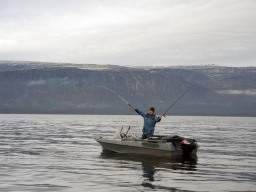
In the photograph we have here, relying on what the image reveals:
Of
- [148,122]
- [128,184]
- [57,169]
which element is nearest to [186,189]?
[128,184]

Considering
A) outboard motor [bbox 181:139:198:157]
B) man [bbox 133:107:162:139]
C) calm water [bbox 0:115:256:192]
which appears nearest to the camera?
calm water [bbox 0:115:256:192]

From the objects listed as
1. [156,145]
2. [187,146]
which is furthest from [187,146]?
[156,145]

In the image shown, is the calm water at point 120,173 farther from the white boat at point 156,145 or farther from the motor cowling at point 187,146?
the motor cowling at point 187,146

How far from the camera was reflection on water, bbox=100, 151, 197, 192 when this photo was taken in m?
19.0

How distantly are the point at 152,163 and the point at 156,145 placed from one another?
4.53 ft

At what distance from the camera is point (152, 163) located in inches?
851

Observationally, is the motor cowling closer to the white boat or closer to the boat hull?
the white boat

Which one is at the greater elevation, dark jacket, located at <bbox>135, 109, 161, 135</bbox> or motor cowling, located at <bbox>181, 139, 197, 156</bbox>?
dark jacket, located at <bbox>135, 109, 161, 135</bbox>

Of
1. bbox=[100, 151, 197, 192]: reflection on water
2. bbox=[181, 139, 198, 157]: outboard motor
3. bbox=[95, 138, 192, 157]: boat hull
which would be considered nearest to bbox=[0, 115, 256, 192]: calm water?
bbox=[100, 151, 197, 192]: reflection on water

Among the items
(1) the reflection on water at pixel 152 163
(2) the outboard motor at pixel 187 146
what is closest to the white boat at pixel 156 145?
(2) the outboard motor at pixel 187 146

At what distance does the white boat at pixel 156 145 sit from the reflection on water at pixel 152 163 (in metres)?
0.28

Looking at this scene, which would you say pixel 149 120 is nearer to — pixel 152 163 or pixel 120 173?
pixel 152 163

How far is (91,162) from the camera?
22.3m

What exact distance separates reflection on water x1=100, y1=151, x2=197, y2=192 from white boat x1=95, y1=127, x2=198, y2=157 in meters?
0.28
